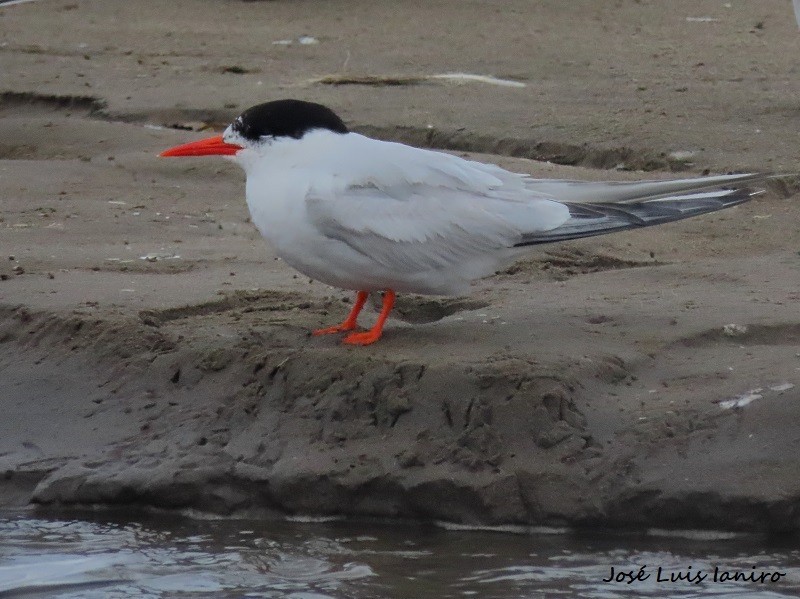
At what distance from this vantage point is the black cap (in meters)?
4.63

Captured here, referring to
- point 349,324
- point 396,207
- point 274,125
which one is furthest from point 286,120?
point 349,324

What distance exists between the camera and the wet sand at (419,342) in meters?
4.11

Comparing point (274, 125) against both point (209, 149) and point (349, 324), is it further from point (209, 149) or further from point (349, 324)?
point (349, 324)

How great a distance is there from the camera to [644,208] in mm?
4656

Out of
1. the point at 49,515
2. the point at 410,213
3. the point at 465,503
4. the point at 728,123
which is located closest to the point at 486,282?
the point at 410,213

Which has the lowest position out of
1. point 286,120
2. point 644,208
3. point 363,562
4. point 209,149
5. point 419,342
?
point 363,562

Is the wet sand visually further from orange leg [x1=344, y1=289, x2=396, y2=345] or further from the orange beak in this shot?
the orange beak

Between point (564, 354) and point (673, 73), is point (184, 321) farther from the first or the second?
point (673, 73)

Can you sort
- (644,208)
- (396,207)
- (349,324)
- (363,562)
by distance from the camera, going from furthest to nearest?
1. (349,324)
2. (644,208)
3. (396,207)
4. (363,562)

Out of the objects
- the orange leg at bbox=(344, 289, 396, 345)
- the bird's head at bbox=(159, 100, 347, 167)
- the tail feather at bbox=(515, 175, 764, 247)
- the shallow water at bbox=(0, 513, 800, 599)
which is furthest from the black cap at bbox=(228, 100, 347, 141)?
the shallow water at bbox=(0, 513, 800, 599)

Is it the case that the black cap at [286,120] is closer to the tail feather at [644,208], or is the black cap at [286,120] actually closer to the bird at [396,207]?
the bird at [396,207]

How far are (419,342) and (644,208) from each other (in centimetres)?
85

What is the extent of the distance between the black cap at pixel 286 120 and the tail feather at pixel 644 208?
76 centimetres

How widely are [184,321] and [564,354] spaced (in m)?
1.35
